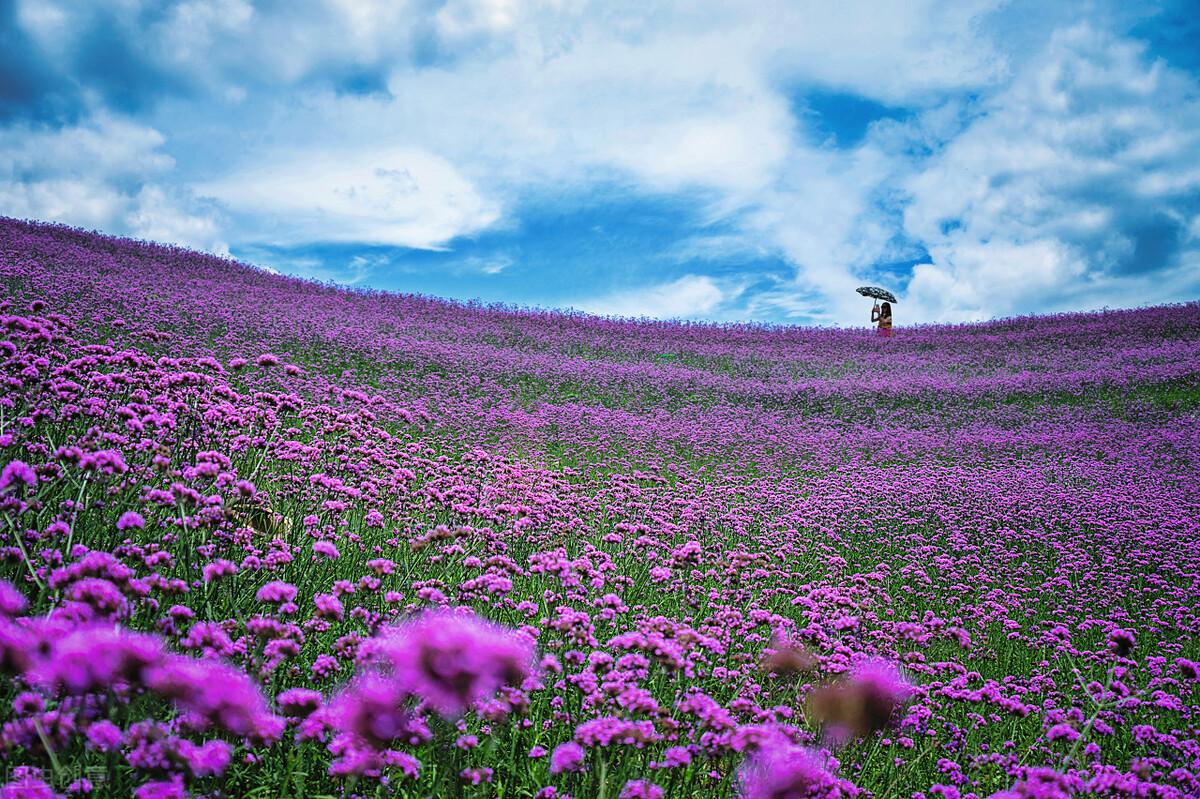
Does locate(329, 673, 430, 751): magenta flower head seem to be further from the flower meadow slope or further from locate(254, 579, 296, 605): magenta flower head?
locate(254, 579, 296, 605): magenta flower head

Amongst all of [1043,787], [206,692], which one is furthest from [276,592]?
[1043,787]

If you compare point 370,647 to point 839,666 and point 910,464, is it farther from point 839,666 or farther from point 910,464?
point 910,464

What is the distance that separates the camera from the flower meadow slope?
202 cm

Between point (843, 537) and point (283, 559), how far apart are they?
8438 millimetres

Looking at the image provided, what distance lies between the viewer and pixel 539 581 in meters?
5.63

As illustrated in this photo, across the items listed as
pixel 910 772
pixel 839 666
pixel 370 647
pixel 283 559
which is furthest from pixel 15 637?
pixel 910 772

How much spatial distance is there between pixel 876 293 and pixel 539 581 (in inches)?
1594

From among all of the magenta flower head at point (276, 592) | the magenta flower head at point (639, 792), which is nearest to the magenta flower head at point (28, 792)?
the magenta flower head at point (276, 592)

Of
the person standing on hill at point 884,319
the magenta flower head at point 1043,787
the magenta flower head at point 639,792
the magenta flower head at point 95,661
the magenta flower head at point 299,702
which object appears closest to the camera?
the magenta flower head at point 95,661

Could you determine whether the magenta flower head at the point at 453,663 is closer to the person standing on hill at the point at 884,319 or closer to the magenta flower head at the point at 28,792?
the magenta flower head at the point at 28,792

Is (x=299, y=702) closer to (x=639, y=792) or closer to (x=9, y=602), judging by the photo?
(x=9, y=602)

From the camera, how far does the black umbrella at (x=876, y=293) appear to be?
40.4 meters

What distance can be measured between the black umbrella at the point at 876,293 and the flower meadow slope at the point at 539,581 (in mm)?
21215

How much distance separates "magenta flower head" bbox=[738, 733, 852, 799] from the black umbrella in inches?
1661
